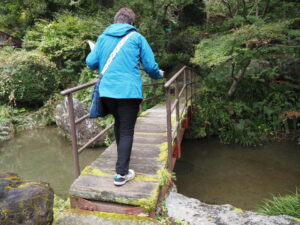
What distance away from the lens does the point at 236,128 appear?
794 cm

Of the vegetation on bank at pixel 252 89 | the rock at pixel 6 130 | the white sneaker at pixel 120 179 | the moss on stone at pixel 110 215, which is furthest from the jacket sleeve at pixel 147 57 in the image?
the rock at pixel 6 130

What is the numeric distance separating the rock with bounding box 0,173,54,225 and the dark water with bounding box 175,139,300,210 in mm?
3828

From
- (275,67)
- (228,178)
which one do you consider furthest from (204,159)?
(275,67)

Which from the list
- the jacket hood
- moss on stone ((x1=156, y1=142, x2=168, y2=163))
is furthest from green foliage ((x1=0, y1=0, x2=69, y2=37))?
the jacket hood

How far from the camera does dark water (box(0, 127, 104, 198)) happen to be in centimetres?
602

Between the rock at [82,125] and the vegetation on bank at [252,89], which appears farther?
the rock at [82,125]

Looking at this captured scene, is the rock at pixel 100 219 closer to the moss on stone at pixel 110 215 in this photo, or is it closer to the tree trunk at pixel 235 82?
the moss on stone at pixel 110 215

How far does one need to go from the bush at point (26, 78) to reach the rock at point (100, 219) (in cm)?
759

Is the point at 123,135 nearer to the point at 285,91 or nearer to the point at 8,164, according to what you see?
the point at 8,164

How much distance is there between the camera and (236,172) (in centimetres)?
652

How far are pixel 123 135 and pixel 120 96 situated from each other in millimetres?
445

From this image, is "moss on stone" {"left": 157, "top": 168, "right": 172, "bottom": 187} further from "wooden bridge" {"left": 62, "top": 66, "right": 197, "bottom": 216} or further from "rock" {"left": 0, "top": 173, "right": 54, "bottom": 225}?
"rock" {"left": 0, "top": 173, "right": 54, "bottom": 225}

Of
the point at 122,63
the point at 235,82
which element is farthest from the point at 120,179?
the point at 235,82

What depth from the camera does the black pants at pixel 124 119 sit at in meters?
2.73
